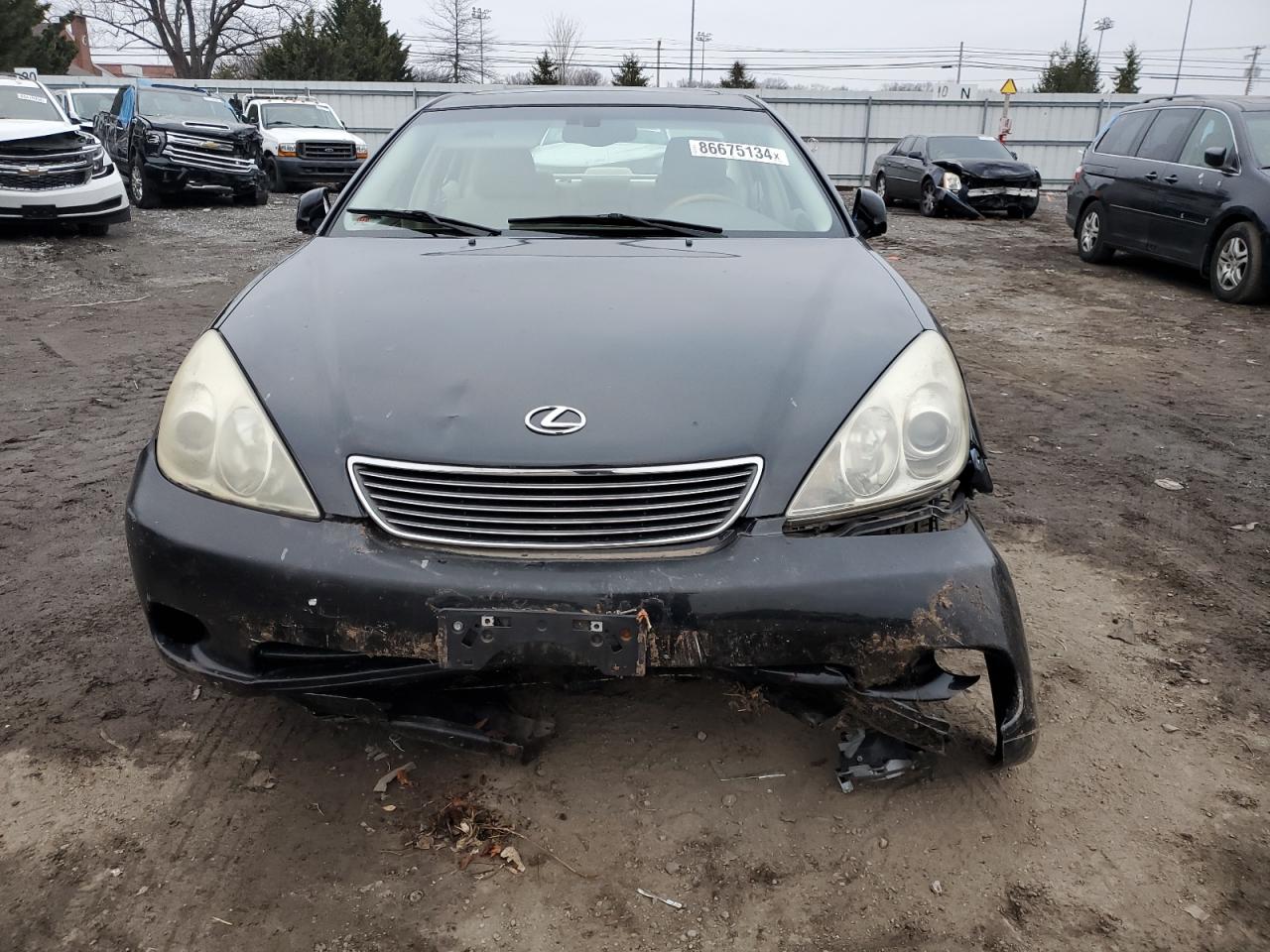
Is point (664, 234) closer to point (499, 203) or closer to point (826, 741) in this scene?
point (499, 203)

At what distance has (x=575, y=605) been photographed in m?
1.86

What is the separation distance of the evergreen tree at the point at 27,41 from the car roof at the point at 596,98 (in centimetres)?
3902

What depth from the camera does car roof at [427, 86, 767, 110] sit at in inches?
145

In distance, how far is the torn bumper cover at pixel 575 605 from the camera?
1875 mm

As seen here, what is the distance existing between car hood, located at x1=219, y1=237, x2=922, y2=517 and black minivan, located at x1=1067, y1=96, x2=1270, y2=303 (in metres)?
7.62

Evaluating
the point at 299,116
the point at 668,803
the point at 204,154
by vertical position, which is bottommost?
the point at 668,803

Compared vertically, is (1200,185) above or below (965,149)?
below

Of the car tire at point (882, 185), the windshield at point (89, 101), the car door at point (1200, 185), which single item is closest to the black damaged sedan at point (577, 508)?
the car door at point (1200, 185)

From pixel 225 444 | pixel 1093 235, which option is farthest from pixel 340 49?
pixel 225 444

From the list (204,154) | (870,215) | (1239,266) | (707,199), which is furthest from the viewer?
(204,154)

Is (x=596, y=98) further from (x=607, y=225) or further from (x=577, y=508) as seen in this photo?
(x=577, y=508)

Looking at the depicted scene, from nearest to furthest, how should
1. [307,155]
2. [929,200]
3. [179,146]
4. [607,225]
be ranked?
[607,225] → [179,146] → [929,200] → [307,155]

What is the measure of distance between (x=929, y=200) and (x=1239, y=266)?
9036 millimetres

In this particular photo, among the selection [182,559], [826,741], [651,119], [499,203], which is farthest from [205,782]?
[651,119]
